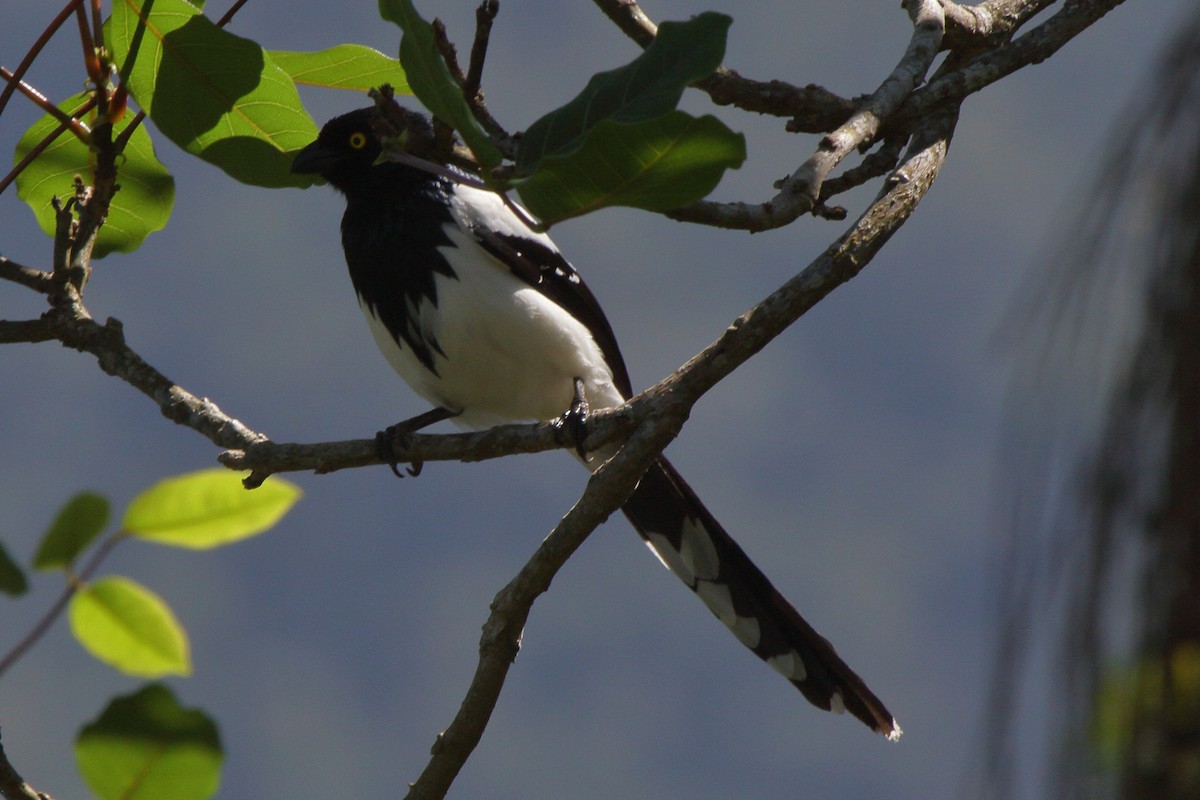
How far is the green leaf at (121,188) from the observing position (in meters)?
3.49

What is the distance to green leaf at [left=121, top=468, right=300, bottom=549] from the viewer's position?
1474mm

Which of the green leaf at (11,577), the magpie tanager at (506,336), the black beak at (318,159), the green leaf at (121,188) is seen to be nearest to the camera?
the green leaf at (11,577)

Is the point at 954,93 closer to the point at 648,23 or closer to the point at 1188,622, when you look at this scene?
the point at 648,23

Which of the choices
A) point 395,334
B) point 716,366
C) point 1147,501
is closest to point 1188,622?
point 1147,501

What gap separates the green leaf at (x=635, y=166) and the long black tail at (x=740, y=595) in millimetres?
2769

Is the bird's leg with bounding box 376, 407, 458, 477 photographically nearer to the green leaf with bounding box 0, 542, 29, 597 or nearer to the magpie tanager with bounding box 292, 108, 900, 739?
the magpie tanager with bounding box 292, 108, 900, 739

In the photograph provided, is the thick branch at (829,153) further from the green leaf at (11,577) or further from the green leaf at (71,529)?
the green leaf at (11,577)

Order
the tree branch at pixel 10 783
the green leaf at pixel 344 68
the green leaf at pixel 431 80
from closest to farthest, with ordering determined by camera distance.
A: 1. the green leaf at pixel 431 80
2. the tree branch at pixel 10 783
3. the green leaf at pixel 344 68

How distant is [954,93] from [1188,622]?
2771 mm

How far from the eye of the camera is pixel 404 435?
3.37 meters

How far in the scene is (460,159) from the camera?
2977mm

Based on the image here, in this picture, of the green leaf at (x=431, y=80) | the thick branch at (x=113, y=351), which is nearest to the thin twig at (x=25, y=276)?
the thick branch at (x=113, y=351)

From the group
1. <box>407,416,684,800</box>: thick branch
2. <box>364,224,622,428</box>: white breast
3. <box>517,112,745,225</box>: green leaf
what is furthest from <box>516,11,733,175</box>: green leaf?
<box>364,224,622,428</box>: white breast

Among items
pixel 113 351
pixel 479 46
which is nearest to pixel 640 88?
pixel 479 46
